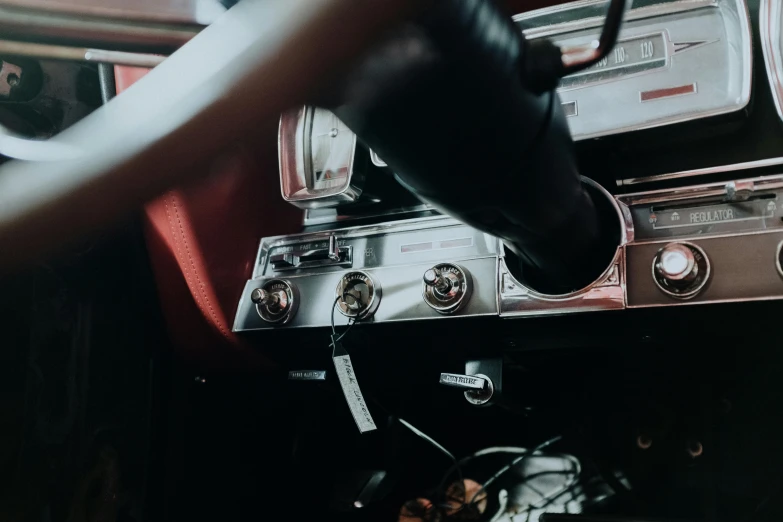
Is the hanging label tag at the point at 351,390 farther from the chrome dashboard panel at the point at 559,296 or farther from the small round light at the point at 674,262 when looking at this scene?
the small round light at the point at 674,262

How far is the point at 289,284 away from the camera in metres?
0.86

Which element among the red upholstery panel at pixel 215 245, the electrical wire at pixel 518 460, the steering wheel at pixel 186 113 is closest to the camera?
the steering wheel at pixel 186 113

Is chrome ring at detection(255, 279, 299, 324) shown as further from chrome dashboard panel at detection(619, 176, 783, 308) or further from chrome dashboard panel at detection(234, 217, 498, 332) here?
chrome dashboard panel at detection(619, 176, 783, 308)

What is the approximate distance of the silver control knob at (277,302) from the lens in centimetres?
84

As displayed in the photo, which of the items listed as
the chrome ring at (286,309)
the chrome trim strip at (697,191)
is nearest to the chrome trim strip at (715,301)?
the chrome trim strip at (697,191)

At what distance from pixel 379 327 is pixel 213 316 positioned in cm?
25

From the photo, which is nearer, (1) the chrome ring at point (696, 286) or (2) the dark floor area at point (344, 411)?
(1) the chrome ring at point (696, 286)

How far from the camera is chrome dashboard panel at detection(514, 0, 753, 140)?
69 centimetres

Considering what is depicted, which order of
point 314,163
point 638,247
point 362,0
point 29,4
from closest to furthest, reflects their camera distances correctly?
point 362,0
point 29,4
point 638,247
point 314,163

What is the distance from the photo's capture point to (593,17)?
77 cm

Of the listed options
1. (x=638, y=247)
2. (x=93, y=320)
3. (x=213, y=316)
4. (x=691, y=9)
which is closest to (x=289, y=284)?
(x=213, y=316)

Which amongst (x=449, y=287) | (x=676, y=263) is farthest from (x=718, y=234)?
(x=449, y=287)

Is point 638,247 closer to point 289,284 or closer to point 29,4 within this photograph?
point 289,284

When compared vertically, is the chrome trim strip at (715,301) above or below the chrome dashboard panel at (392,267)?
below
